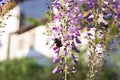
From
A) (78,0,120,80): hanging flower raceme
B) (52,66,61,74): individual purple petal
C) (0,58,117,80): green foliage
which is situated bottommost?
(0,58,117,80): green foliage

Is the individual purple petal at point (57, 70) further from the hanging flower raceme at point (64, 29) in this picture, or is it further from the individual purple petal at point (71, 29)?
the individual purple petal at point (71, 29)

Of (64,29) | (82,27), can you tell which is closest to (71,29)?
(64,29)

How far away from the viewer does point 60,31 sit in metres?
2.94

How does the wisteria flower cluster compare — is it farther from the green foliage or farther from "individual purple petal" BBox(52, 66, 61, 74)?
the green foliage

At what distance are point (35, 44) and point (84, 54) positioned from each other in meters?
12.3

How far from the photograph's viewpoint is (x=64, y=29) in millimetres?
2926

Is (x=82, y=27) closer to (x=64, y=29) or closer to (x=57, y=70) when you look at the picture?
(x=64, y=29)

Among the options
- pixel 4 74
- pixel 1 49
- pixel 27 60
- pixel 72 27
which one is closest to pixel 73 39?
pixel 72 27

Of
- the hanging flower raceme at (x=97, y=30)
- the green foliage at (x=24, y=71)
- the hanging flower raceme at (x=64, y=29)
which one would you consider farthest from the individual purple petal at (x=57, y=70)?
the green foliage at (x=24, y=71)

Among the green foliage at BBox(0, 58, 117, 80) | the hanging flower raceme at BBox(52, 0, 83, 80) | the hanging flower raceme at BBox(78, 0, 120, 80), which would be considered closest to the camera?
the hanging flower raceme at BBox(52, 0, 83, 80)

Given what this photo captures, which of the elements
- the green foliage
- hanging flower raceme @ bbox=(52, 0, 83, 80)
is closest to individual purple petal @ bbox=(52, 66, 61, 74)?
hanging flower raceme @ bbox=(52, 0, 83, 80)

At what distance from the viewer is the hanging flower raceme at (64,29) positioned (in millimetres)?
2906

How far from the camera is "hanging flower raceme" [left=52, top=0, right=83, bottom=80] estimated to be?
291 centimetres

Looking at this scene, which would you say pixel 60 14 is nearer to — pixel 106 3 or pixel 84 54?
pixel 106 3
